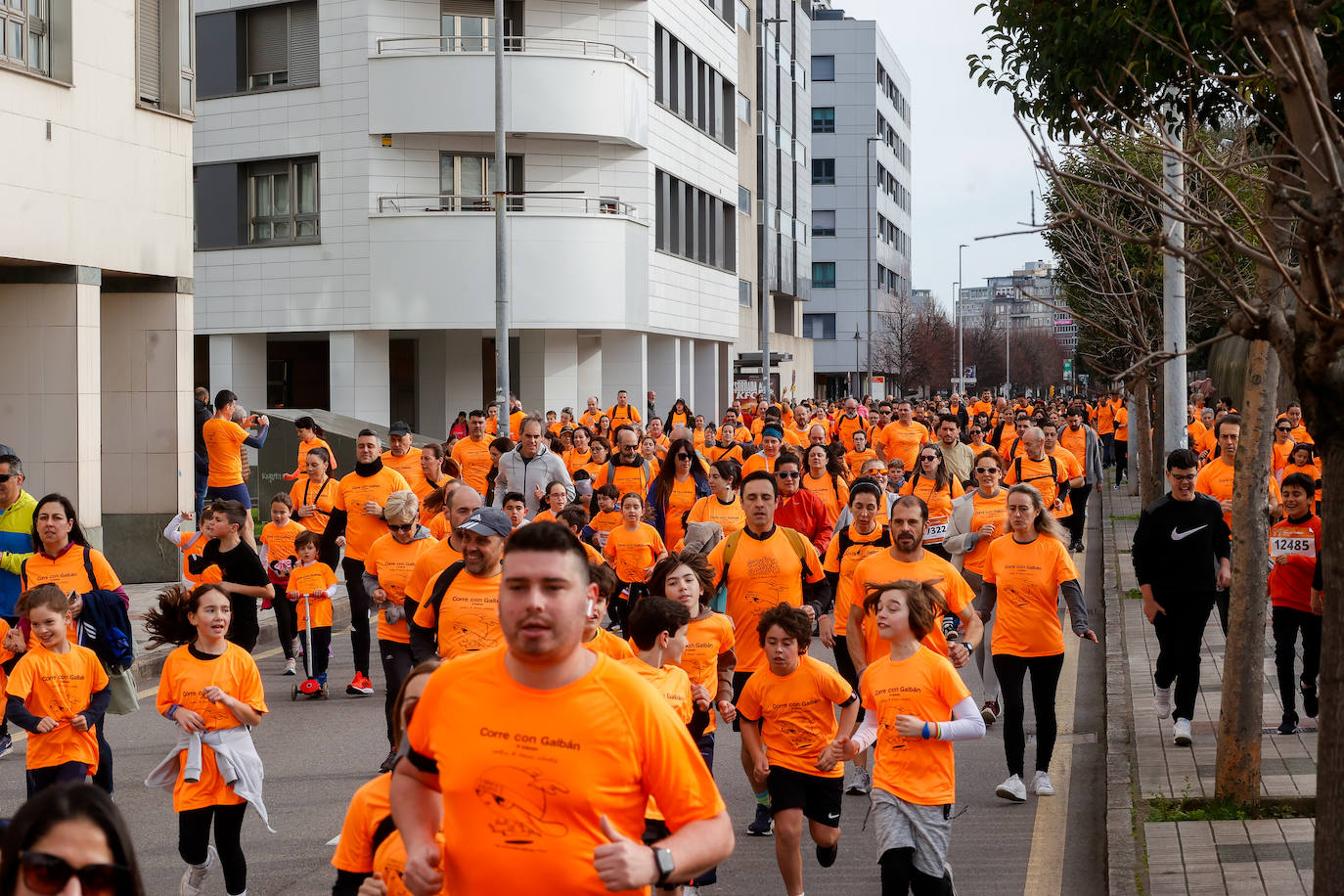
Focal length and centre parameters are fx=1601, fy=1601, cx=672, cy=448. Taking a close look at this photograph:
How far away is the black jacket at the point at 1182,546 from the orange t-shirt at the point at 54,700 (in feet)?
20.3

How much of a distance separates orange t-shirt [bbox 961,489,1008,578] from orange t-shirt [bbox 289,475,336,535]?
17.0 ft

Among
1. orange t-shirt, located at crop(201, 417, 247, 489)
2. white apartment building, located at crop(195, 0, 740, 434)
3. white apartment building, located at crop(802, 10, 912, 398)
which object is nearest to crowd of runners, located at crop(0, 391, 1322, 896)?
orange t-shirt, located at crop(201, 417, 247, 489)

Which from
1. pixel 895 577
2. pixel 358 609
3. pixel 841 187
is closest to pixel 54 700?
pixel 895 577

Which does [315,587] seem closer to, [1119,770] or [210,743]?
[210,743]

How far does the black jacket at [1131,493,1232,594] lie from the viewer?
32.6 ft

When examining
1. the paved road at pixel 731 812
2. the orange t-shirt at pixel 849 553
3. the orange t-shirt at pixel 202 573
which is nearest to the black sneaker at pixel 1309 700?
the paved road at pixel 731 812

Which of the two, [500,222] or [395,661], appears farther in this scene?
[500,222]

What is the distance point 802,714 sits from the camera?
6961mm

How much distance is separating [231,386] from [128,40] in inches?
717

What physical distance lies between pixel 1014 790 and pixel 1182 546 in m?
2.21

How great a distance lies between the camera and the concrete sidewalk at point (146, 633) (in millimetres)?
12734

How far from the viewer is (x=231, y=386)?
116 feet

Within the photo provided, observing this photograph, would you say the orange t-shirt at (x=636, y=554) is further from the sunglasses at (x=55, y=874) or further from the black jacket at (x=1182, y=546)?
the sunglasses at (x=55, y=874)

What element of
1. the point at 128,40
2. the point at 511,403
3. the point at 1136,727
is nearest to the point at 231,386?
the point at 511,403
